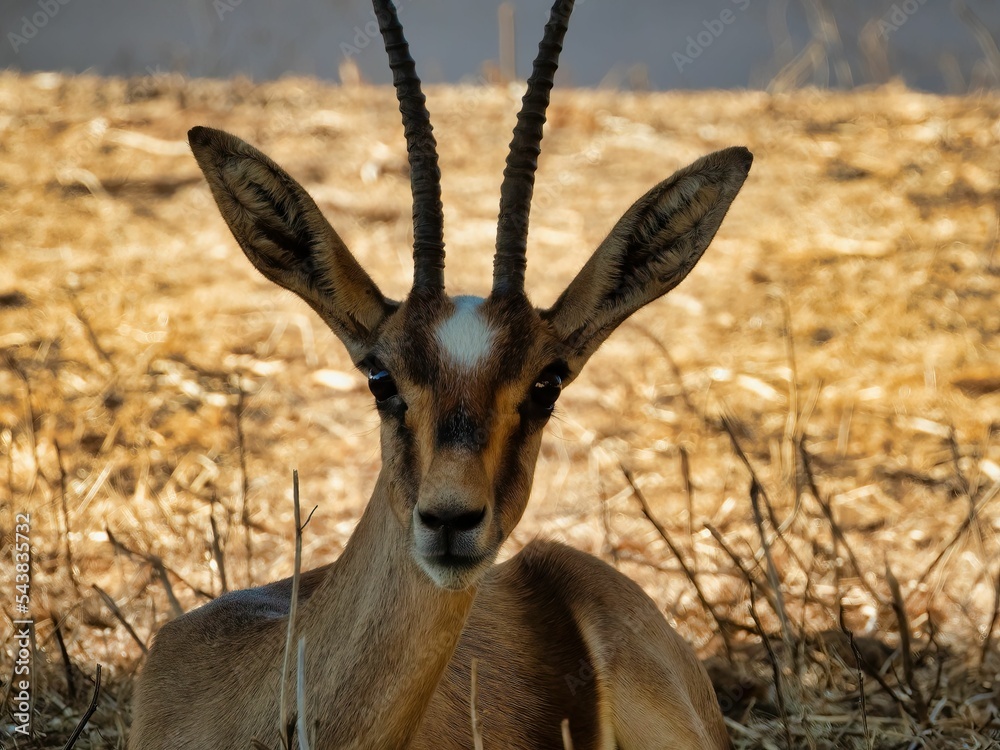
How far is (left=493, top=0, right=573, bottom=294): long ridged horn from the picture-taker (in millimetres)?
4141

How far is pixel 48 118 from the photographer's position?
13250 mm

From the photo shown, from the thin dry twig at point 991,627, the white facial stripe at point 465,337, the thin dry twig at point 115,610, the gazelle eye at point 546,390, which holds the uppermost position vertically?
the white facial stripe at point 465,337

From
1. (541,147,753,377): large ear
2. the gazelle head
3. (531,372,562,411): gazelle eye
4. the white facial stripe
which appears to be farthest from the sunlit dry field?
the white facial stripe

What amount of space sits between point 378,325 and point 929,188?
34.5 feet

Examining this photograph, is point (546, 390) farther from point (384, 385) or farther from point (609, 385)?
point (609, 385)

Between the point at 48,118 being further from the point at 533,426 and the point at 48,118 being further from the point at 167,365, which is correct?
the point at 533,426

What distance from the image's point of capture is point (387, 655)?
3.66 meters

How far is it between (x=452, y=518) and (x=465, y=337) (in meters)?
0.78

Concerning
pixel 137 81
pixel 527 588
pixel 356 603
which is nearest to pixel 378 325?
pixel 356 603

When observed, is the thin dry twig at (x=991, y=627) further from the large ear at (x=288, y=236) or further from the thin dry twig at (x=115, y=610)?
the thin dry twig at (x=115, y=610)

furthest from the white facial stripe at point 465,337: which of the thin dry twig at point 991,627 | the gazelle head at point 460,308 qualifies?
the thin dry twig at point 991,627

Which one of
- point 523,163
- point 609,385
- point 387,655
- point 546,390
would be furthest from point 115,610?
point 609,385

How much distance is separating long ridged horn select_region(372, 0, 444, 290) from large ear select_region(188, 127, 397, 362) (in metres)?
0.22

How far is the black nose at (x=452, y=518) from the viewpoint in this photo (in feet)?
10.9
